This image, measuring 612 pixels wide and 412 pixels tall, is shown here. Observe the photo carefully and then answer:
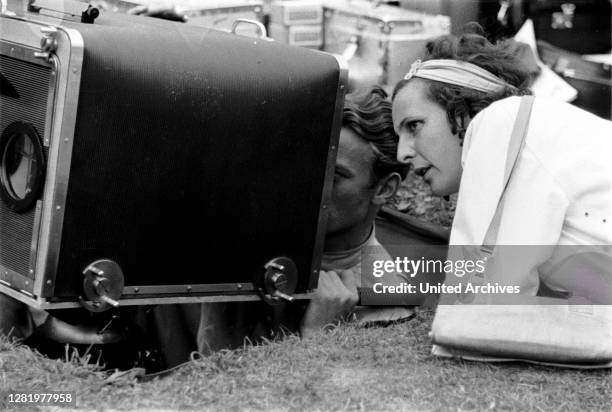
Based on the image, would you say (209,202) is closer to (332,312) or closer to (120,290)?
(120,290)

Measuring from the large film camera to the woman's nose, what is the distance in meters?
0.38

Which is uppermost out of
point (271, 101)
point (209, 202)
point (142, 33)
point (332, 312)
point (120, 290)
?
point (142, 33)

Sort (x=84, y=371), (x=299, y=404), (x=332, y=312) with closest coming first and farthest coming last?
(x=299, y=404)
(x=84, y=371)
(x=332, y=312)

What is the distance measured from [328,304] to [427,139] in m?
0.66

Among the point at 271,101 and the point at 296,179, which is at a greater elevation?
the point at 271,101

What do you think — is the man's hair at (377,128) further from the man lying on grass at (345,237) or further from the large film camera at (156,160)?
the large film camera at (156,160)

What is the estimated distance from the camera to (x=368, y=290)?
3.34 m

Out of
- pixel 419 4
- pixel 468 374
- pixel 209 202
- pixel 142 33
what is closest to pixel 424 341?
pixel 468 374

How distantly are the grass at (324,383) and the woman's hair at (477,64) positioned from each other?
2.70 ft

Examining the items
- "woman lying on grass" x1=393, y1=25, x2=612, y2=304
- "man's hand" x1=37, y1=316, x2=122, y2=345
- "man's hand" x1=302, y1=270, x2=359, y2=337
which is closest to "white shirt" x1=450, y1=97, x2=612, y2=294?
"woman lying on grass" x1=393, y1=25, x2=612, y2=304

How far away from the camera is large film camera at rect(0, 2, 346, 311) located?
2.44 m

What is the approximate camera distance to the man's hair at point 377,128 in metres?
3.64

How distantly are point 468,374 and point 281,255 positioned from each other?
670 millimetres

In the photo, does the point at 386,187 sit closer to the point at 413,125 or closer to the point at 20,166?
the point at 413,125
